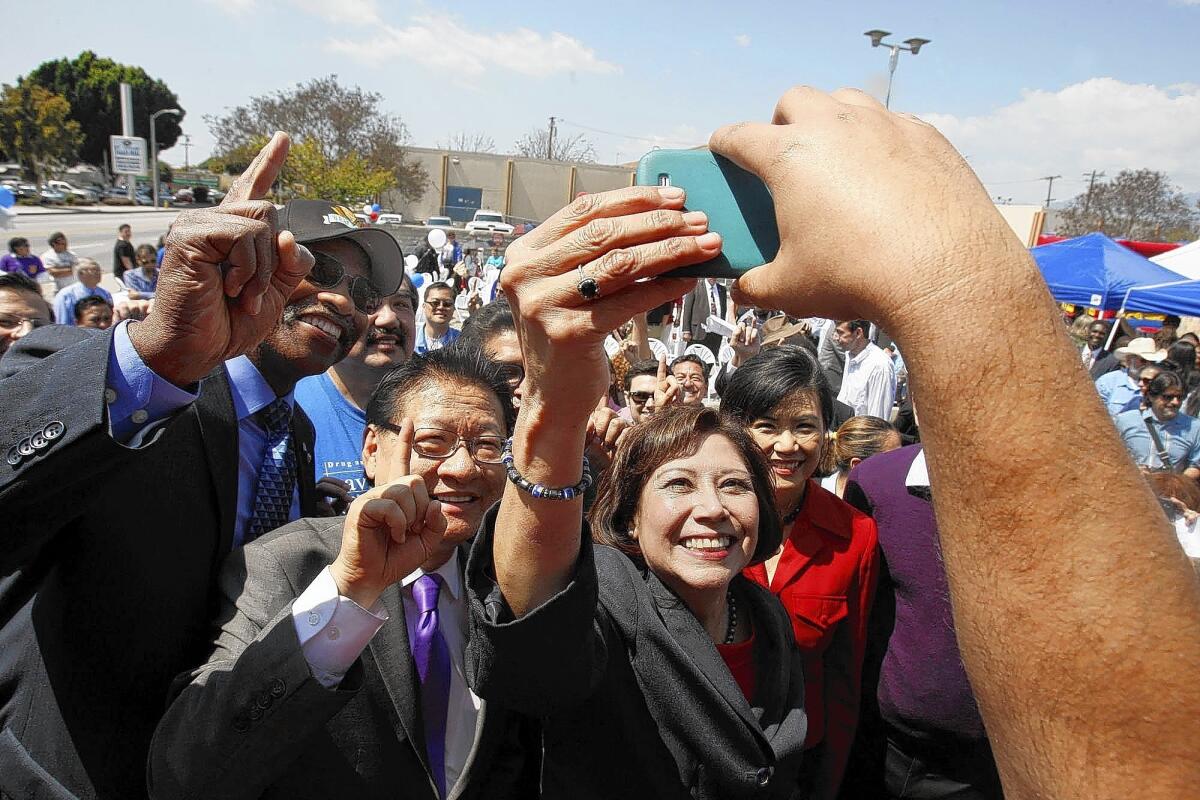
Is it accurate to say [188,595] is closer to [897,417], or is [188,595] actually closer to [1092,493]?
[1092,493]

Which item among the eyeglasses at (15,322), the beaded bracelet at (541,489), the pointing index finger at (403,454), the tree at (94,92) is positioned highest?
the tree at (94,92)

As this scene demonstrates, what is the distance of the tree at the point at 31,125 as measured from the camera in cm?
4462

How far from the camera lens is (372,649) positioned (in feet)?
5.08

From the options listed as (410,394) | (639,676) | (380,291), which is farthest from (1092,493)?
(380,291)

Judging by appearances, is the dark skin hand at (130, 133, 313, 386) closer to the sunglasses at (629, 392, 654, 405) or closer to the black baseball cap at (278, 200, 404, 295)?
the black baseball cap at (278, 200, 404, 295)

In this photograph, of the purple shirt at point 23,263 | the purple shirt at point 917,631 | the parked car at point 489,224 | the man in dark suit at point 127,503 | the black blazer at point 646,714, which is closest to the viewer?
the man in dark suit at point 127,503

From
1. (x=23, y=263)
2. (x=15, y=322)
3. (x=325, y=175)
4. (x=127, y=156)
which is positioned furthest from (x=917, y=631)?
(x=127, y=156)

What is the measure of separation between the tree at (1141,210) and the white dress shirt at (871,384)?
40376 mm

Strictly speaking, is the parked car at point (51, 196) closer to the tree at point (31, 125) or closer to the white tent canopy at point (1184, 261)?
the tree at point (31, 125)

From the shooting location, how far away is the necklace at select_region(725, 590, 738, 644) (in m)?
2.00

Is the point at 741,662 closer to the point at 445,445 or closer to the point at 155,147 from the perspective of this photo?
the point at 445,445

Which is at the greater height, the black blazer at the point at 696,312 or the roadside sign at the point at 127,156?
the roadside sign at the point at 127,156

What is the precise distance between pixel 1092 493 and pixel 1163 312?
1264 centimetres

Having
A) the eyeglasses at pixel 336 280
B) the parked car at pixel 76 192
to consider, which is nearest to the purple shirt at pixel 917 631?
the eyeglasses at pixel 336 280
